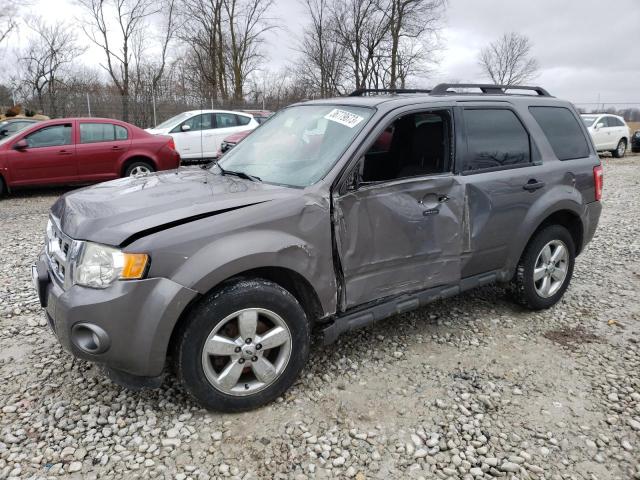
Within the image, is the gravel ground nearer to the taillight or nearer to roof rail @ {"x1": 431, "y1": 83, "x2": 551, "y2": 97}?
the taillight

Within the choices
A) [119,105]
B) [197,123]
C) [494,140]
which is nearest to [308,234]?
[494,140]

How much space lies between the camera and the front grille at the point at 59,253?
2484 millimetres

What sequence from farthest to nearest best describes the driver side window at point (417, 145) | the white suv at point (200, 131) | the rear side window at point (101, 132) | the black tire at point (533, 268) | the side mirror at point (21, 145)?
1. the white suv at point (200, 131)
2. the rear side window at point (101, 132)
3. the side mirror at point (21, 145)
4. the black tire at point (533, 268)
5. the driver side window at point (417, 145)

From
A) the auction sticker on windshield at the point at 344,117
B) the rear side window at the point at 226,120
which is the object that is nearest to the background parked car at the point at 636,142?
the rear side window at the point at 226,120

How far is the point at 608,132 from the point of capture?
1800 centimetres

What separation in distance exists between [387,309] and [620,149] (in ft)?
64.8

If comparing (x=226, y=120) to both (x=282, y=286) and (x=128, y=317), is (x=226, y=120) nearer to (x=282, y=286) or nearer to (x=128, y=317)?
(x=282, y=286)

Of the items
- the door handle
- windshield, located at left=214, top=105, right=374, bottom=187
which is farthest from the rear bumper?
windshield, located at left=214, top=105, right=374, bottom=187

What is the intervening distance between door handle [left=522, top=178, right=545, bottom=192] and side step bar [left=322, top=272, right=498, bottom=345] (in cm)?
76

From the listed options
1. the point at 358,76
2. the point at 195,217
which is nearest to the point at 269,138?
the point at 195,217

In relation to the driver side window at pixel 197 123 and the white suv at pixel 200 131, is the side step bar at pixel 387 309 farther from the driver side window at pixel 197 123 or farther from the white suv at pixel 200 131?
the driver side window at pixel 197 123

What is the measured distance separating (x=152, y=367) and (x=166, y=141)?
815 centimetres

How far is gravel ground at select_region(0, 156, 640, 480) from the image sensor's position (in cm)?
238

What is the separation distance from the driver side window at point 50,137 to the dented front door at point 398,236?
7.90m
